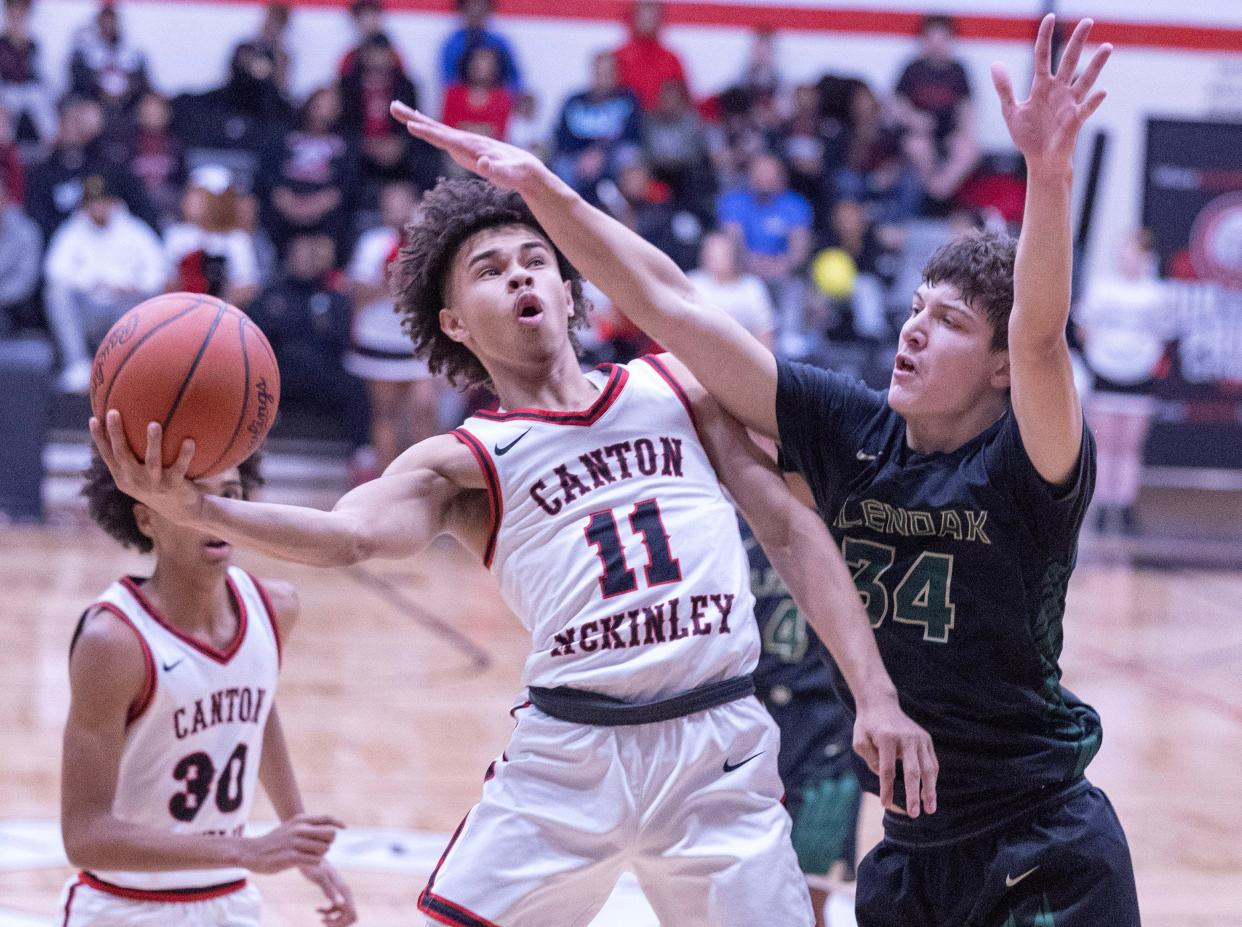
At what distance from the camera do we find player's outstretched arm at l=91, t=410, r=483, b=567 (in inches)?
112

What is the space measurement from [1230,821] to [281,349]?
25.8 feet

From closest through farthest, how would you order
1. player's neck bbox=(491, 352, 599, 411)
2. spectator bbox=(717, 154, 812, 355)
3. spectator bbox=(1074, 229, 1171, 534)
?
1. player's neck bbox=(491, 352, 599, 411)
2. spectator bbox=(1074, 229, 1171, 534)
3. spectator bbox=(717, 154, 812, 355)

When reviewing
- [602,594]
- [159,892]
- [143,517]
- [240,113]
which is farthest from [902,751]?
[240,113]

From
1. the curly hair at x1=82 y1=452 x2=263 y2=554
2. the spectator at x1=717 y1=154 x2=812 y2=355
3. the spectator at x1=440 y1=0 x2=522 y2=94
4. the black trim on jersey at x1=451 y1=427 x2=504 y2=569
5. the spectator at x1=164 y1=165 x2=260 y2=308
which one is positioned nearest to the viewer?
the black trim on jersey at x1=451 y1=427 x2=504 y2=569

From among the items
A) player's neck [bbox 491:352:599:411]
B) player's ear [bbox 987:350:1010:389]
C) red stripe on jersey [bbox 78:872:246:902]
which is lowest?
red stripe on jersey [bbox 78:872:246:902]

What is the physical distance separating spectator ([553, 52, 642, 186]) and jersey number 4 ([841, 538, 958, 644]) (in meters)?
10.9

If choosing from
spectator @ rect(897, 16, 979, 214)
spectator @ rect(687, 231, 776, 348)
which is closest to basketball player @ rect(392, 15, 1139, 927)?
spectator @ rect(687, 231, 776, 348)

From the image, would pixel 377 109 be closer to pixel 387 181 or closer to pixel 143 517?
pixel 387 181

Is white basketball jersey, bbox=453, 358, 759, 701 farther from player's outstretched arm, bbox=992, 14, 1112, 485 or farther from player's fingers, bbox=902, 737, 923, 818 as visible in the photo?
player's outstretched arm, bbox=992, 14, 1112, 485

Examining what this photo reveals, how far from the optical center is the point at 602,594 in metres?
3.27

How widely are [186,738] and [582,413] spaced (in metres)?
1.13

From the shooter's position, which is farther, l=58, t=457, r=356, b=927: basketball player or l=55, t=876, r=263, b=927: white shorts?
l=55, t=876, r=263, b=927: white shorts

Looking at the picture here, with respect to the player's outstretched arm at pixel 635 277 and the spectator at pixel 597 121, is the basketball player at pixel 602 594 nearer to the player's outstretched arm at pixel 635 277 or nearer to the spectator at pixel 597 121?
the player's outstretched arm at pixel 635 277

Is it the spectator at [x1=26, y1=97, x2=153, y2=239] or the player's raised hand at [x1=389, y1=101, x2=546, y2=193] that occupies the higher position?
the spectator at [x1=26, y1=97, x2=153, y2=239]
